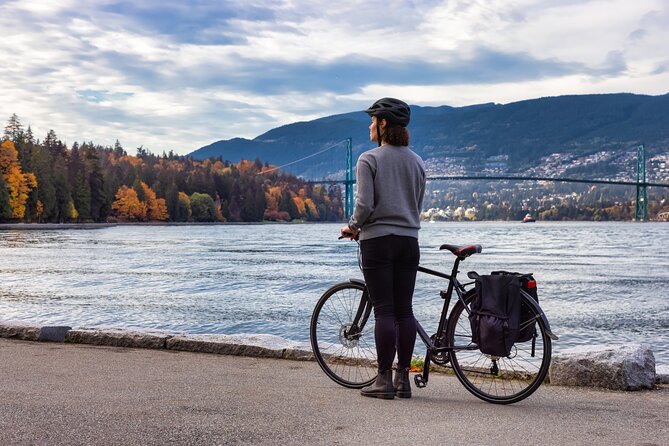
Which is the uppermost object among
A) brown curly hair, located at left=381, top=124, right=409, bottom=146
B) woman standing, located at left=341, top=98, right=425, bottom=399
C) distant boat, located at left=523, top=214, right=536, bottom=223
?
brown curly hair, located at left=381, top=124, right=409, bottom=146

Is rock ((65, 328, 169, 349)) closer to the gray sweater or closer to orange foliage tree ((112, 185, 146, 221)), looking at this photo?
the gray sweater

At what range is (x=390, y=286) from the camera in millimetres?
5160

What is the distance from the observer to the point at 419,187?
5.33 meters

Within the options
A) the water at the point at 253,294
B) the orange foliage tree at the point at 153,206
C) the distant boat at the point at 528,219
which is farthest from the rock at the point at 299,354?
the distant boat at the point at 528,219

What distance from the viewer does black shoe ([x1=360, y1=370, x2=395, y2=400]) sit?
17.1ft

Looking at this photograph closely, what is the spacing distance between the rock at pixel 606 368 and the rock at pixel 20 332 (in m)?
4.70

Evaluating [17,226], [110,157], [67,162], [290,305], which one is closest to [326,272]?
[290,305]

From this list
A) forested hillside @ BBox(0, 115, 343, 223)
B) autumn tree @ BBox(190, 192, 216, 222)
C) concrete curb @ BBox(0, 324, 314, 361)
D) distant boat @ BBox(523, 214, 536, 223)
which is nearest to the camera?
concrete curb @ BBox(0, 324, 314, 361)

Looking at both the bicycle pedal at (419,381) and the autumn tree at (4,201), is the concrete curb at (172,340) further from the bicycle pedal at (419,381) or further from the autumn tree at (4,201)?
the autumn tree at (4,201)

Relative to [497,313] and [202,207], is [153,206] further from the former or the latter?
[497,313]

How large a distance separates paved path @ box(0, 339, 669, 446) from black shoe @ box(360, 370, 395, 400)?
0.09m

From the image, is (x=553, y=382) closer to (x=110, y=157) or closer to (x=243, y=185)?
(x=243, y=185)

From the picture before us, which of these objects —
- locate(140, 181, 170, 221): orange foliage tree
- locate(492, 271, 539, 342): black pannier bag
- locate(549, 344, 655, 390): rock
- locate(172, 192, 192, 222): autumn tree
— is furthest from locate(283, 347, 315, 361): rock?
locate(172, 192, 192, 222): autumn tree

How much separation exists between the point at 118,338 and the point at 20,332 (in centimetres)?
107
